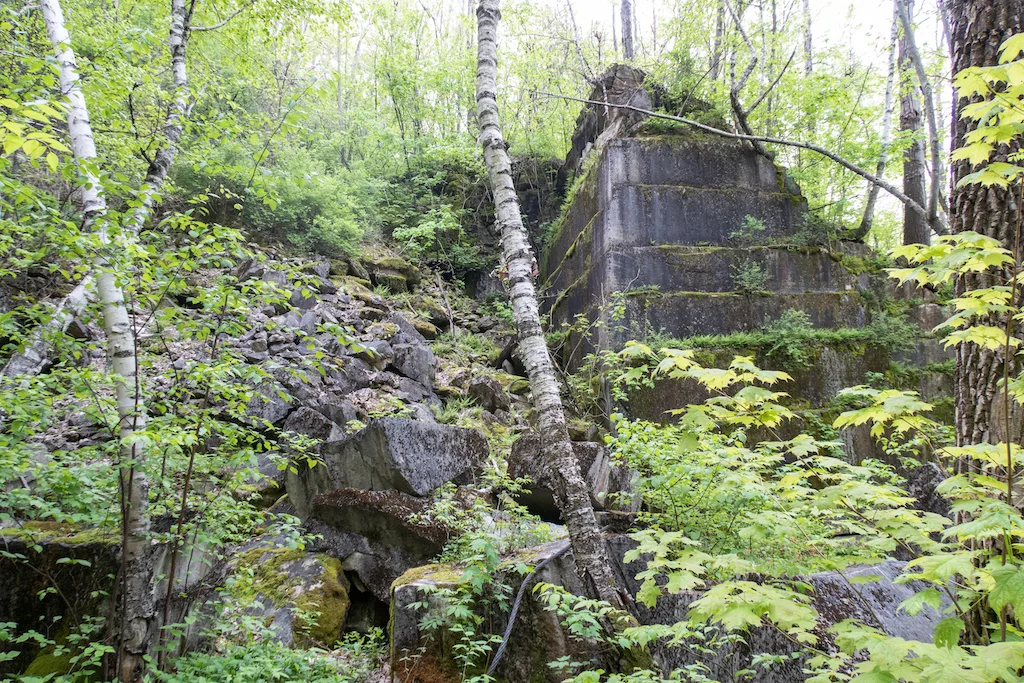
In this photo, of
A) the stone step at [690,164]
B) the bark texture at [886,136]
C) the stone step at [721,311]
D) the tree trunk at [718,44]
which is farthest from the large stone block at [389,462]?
the bark texture at [886,136]

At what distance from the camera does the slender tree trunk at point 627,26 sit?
40.2 feet

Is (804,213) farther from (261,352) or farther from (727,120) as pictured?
(261,352)

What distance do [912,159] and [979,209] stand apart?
206 inches

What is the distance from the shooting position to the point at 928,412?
6.40m

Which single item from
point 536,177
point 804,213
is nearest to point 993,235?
point 804,213

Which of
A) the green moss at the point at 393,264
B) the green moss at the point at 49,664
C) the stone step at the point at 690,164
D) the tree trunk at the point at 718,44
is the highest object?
the tree trunk at the point at 718,44

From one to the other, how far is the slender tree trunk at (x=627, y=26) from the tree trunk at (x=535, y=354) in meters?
9.12

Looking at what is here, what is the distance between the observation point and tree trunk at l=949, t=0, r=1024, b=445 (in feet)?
8.16

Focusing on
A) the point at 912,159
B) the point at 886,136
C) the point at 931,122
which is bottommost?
the point at 912,159

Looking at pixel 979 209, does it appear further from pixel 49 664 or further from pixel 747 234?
pixel 49 664

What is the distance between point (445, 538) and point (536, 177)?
9973 millimetres

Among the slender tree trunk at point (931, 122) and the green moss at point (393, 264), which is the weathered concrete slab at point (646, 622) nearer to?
the slender tree trunk at point (931, 122)

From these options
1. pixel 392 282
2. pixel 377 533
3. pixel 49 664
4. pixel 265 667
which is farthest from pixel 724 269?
pixel 49 664

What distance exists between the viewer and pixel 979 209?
102 inches
